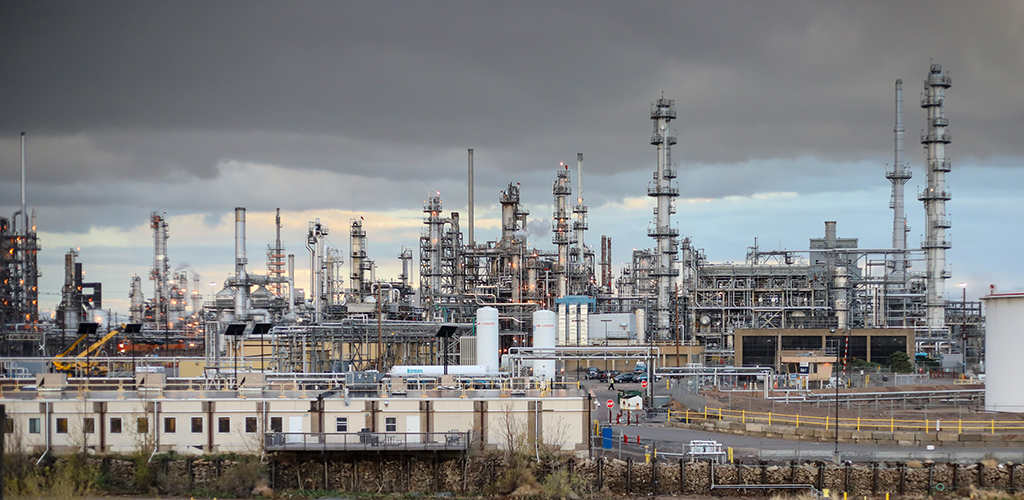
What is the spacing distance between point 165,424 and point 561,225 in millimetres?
63201

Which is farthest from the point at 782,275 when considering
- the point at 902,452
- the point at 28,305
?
the point at 28,305

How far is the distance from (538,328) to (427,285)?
33.1 m

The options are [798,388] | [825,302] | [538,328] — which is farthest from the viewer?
[825,302]

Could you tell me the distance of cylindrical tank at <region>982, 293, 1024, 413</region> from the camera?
155 feet

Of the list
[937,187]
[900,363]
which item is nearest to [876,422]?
[900,363]

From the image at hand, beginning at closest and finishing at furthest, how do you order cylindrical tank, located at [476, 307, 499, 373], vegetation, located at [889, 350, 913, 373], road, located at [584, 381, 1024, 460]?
road, located at [584, 381, 1024, 460]
cylindrical tank, located at [476, 307, 499, 373]
vegetation, located at [889, 350, 913, 373]

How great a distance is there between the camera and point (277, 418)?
3797 centimetres

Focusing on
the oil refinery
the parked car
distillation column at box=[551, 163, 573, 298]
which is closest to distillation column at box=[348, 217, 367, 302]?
the oil refinery

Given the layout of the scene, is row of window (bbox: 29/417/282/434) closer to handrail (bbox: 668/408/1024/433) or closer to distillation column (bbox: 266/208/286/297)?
handrail (bbox: 668/408/1024/433)

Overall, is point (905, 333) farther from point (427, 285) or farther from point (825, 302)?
point (427, 285)

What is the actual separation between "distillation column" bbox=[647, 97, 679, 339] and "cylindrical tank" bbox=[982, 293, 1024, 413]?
42.6 m

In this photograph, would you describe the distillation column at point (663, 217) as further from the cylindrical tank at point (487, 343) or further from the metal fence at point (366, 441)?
the metal fence at point (366, 441)

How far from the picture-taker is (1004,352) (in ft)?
157

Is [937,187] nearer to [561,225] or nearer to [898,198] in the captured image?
[898,198]
